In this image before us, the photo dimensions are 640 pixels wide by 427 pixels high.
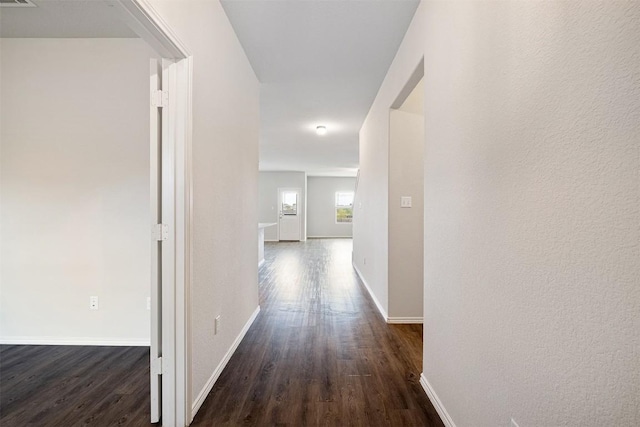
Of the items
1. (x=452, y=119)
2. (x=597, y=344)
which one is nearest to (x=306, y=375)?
(x=597, y=344)

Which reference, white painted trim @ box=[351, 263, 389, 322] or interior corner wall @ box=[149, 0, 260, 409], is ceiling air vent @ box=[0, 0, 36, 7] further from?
white painted trim @ box=[351, 263, 389, 322]

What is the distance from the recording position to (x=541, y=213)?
0.89 meters

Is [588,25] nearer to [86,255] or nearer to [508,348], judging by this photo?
[508,348]

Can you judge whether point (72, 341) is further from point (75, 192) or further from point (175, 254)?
point (175, 254)

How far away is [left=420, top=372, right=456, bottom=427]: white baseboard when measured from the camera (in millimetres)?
1532

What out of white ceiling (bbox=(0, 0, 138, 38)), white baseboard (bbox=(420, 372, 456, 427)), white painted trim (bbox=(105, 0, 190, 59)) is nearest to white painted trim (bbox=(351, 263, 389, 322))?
white baseboard (bbox=(420, 372, 456, 427))

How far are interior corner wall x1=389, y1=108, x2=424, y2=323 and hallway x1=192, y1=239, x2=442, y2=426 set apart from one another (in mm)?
258

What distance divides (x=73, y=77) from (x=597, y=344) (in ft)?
11.7

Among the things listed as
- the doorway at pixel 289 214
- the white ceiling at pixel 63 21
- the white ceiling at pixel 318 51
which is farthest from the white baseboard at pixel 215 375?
the doorway at pixel 289 214

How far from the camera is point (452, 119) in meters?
1.50

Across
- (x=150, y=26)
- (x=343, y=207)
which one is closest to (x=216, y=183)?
(x=150, y=26)

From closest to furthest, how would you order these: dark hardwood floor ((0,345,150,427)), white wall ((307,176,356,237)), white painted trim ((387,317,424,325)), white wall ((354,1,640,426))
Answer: white wall ((354,1,640,426)) → dark hardwood floor ((0,345,150,427)) → white painted trim ((387,317,424,325)) → white wall ((307,176,356,237))

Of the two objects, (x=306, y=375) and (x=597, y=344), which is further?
(x=306, y=375)

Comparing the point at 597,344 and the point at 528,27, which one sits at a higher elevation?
the point at 528,27
